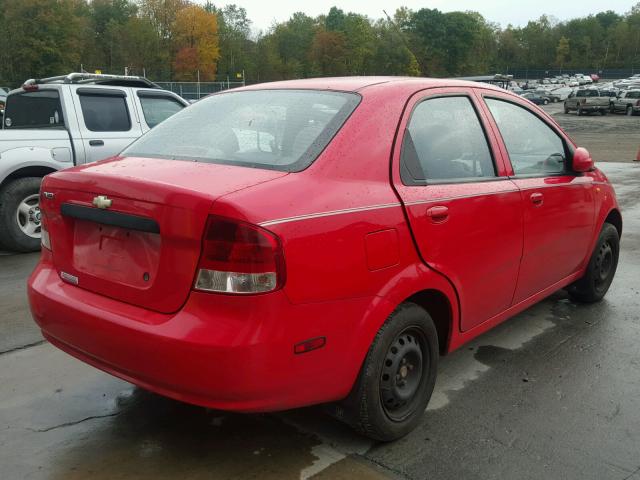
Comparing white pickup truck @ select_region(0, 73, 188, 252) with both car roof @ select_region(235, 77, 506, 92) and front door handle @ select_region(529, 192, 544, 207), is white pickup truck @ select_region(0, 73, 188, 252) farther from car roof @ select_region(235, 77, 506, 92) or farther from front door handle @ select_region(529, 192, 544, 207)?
front door handle @ select_region(529, 192, 544, 207)

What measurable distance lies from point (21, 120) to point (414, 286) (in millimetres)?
6741

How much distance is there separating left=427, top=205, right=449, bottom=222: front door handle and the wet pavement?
1.07 meters

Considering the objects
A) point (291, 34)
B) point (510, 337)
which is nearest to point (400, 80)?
point (510, 337)

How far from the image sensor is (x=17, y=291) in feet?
18.0

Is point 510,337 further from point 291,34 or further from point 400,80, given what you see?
point 291,34

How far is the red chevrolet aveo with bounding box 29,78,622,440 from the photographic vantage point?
2375 millimetres

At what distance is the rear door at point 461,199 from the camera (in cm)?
299

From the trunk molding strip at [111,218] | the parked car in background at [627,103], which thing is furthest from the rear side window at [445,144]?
the parked car in background at [627,103]

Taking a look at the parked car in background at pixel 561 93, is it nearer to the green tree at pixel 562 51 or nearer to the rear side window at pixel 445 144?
the rear side window at pixel 445 144

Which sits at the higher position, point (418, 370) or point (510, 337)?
point (418, 370)

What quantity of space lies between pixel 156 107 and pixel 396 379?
20.7ft

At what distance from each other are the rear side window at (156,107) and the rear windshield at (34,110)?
1060 mm

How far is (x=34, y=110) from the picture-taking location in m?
7.66

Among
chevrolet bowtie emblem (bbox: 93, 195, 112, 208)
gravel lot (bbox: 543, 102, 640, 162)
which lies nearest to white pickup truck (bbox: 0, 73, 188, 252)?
chevrolet bowtie emblem (bbox: 93, 195, 112, 208)
